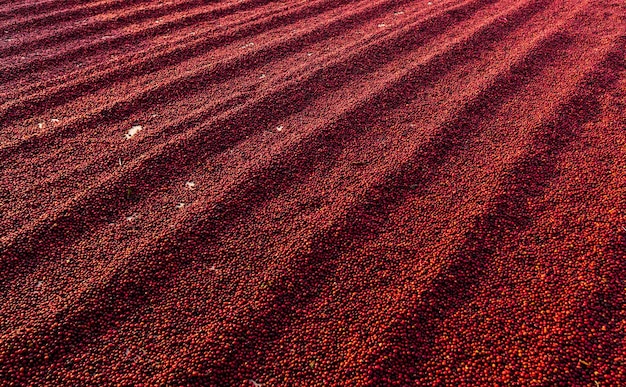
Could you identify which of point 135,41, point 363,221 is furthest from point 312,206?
point 135,41

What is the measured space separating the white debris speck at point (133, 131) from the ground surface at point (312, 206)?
0.03 ft

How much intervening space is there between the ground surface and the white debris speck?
1 cm

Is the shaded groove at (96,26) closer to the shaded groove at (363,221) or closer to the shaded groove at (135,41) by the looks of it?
the shaded groove at (135,41)

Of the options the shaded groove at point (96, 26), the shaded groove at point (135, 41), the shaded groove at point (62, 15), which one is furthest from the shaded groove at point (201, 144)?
the shaded groove at point (62, 15)

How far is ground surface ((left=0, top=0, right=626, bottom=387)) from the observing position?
1401 millimetres

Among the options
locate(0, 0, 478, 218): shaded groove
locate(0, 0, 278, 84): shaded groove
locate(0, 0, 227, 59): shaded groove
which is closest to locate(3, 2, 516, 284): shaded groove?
locate(0, 0, 478, 218): shaded groove

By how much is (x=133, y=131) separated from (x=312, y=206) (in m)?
1.08

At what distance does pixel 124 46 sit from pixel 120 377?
8.02ft

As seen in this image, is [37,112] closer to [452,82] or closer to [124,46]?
[124,46]

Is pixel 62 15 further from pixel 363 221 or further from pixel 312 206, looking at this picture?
pixel 363 221

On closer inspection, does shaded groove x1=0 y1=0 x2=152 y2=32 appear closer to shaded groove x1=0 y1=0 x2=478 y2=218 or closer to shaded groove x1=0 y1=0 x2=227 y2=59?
shaded groove x1=0 y1=0 x2=227 y2=59

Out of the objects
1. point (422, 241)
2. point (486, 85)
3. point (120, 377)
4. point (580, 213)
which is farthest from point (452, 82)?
point (120, 377)

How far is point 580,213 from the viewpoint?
1.83 meters

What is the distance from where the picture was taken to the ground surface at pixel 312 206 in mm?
1401
